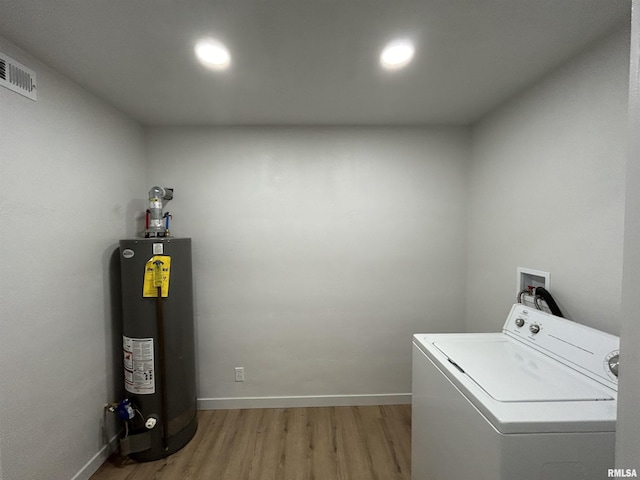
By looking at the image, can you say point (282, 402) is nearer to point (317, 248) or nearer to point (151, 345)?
point (151, 345)

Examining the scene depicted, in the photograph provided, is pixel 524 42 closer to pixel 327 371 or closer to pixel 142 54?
pixel 142 54

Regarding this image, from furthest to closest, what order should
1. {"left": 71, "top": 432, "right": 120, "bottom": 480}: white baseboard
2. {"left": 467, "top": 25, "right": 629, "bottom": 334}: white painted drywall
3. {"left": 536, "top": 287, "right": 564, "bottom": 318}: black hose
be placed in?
1. {"left": 71, "top": 432, "right": 120, "bottom": 480}: white baseboard
2. {"left": 536, "top": 287, "right": 564, "bottom": 318}: black hose
3. {"left": 467, "top": 25, "right": 629, "bottom": 334}: white painted drywall

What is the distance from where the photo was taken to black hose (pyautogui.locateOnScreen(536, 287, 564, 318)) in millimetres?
1341

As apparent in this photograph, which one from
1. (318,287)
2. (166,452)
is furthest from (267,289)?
(166,452)

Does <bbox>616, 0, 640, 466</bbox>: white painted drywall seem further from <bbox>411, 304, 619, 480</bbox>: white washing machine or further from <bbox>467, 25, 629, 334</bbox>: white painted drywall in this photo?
<bbox>467, 25, 629, 334</bbox>: white painted drywall

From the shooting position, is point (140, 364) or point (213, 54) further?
point (140, 364)

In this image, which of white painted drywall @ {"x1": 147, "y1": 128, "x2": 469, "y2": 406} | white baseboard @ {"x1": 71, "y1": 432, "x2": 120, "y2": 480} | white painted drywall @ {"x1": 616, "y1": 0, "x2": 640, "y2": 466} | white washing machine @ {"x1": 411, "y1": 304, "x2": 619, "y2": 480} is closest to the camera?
white painted drywall @ {"x1": 616, "y1": 0, "x2": 640, "y2": 466}

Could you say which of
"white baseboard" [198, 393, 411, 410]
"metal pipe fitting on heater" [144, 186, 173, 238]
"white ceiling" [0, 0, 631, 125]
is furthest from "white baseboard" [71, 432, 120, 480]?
"white ceiling" [0, 0, 631, 125]

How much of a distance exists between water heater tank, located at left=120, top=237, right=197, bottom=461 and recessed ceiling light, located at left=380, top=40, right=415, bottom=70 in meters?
1.70

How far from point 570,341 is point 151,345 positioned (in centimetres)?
228

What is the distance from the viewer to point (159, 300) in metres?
1.70

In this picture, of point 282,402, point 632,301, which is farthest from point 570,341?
point 282,402

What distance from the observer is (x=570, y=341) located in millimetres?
1117

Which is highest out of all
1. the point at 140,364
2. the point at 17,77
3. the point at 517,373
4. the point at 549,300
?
the point at 17,77
